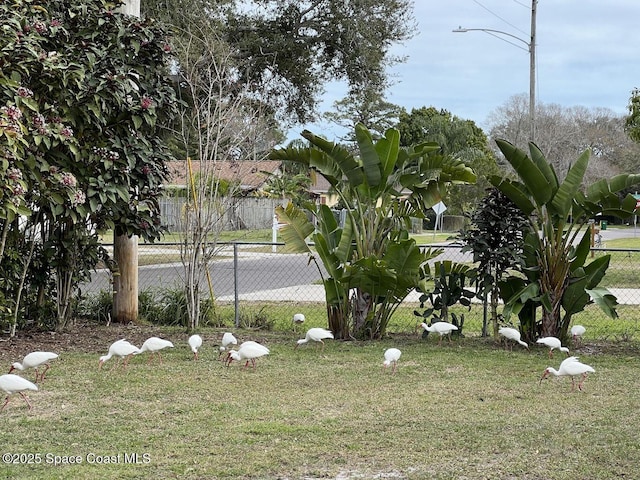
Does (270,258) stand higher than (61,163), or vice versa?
(61,163)

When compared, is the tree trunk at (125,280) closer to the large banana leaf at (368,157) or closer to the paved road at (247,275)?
the paved road at (247,275)

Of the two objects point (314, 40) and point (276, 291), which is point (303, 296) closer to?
point (276, 291)

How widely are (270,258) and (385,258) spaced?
42.3 feet

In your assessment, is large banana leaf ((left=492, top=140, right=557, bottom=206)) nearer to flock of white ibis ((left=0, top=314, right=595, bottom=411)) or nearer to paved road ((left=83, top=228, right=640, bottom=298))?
flock of white ibis ((left=0, top=314, right=595, bottom=411))

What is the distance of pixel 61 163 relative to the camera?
9344 millimetres

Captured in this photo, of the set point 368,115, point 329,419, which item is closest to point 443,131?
point 368,115

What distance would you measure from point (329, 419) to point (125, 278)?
5.76 m

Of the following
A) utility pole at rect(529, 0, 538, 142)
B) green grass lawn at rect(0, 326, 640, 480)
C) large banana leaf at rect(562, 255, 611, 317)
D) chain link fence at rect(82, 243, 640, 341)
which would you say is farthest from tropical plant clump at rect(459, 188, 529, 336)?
utility pole at rect(529, 0, 538, 142)

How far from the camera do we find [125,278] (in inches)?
437

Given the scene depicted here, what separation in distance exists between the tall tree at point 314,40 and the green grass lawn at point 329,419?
14788 millimetres

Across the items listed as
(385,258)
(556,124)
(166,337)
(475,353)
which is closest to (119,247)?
(166,337)

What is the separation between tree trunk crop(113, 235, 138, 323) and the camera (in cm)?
1111

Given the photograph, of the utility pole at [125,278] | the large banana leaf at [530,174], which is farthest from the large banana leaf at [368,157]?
the utility pole at [125,278]

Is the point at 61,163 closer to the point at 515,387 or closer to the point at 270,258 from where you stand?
the point at 515,387
